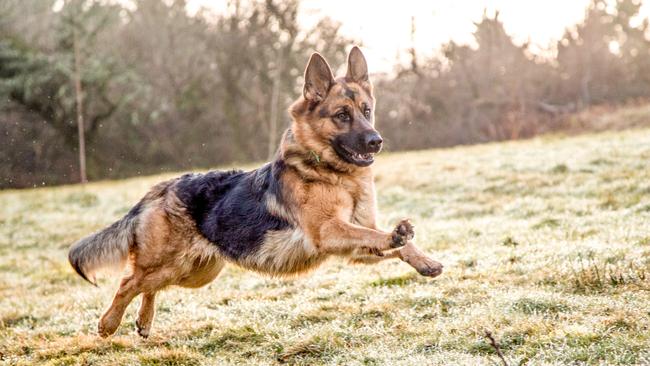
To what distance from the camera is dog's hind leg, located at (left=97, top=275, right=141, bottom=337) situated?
22.1 feet

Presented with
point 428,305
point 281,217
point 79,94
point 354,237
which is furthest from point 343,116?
point 79,94

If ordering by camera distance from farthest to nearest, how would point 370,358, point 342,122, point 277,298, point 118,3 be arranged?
point 118,3 < point 277,298 < point 342,122 < point 370,358

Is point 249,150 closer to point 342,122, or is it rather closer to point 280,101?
point 280,101

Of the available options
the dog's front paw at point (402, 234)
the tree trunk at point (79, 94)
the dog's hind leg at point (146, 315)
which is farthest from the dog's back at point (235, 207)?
the tree trunk at point (79, 94)

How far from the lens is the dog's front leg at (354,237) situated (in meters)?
5.40

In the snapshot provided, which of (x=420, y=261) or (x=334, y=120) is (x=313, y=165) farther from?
(x=420, y=261)

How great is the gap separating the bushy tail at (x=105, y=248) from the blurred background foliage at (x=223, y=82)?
26.1 meters

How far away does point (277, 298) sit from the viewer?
7891 mm

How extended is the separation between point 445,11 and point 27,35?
71.0 feet

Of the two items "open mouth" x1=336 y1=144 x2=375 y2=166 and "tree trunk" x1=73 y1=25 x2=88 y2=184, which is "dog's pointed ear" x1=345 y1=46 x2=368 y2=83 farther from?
"tree trunk" x1=73 y1=25 x2=88 y2=184

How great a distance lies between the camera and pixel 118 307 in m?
6.75

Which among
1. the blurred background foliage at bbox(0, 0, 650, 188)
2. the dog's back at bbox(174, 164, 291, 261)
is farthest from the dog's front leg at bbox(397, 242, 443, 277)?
the blurred background foliage at bbox(0, 0, 650, 188)

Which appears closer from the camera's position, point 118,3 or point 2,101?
point 2,101

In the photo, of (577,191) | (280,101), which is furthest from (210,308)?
(280,101)
